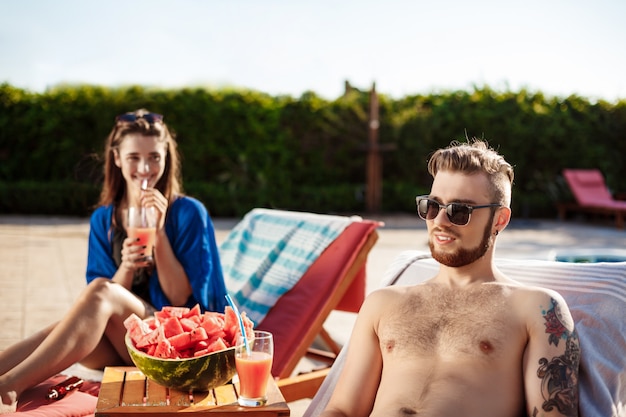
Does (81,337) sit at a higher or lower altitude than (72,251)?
higher

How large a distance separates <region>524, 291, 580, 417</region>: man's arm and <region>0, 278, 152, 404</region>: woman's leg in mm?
1757

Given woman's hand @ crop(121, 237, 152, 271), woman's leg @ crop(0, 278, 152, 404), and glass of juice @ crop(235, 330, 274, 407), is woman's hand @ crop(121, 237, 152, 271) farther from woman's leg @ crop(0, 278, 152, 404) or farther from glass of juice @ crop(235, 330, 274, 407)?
glass of juice @ crop(235, 330, 274, 407)

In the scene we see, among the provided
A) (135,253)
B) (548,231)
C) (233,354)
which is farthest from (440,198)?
(548,231)

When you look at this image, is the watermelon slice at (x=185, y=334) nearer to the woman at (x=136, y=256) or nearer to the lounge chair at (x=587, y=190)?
the woman at (x=136, y=256)

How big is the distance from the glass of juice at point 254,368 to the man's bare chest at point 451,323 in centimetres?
38

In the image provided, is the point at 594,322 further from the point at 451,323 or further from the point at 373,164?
the point at 373,164

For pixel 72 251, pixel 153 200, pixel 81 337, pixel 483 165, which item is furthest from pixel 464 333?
pixel 72 251

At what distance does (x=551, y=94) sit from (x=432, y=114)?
3.14 metres

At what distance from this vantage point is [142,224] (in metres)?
3.12

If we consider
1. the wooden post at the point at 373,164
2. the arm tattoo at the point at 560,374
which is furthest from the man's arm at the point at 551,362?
the wooden post at the point at 373,164

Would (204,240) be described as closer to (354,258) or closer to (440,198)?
(354,258)

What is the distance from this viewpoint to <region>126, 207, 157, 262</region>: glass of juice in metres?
3.12

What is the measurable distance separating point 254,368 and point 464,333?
67 cm

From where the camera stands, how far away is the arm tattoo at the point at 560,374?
197 centimetres
